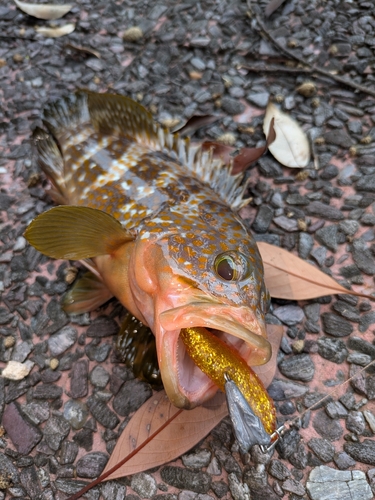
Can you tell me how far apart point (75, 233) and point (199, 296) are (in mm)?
802

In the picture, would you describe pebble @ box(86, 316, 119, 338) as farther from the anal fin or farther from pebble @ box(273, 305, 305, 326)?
pebble @ box(273, 305, 305, 326)

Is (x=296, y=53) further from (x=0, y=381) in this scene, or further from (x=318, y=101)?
(x=0, y=381)

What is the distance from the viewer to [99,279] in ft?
9.14

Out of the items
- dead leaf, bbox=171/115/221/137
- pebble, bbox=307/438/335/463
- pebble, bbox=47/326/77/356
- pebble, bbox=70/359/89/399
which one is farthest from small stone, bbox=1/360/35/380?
dead leaf, bbox=171/115/221/137

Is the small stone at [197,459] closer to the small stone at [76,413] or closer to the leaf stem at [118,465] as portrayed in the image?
the leaf stem at [118,465]

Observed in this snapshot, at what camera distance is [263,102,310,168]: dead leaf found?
129 inches

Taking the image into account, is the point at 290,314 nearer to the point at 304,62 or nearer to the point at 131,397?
the point at 131,397

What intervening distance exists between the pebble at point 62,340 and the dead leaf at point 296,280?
1.29 meters

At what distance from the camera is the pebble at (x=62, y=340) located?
2.71 metres

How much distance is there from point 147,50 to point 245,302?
9.70ft

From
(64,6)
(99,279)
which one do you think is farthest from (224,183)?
(64,6)

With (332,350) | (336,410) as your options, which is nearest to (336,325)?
(332,350)

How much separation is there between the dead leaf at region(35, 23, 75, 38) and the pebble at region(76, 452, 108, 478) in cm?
362

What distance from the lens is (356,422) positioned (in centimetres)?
238
